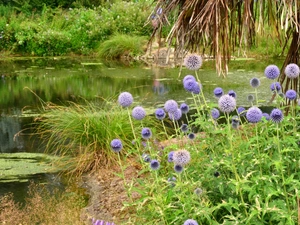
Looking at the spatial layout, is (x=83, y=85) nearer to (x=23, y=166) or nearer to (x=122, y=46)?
(x=122, y=46)

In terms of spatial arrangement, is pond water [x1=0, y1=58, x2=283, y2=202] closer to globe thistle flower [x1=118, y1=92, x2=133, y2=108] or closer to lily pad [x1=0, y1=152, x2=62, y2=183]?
lily pad [x1=0, y1=152, x2=62, y2=183]

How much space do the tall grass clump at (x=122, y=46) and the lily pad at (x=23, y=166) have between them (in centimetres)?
1043

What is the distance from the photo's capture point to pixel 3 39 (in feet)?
57.4

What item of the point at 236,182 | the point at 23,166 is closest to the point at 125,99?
the point at 236,182

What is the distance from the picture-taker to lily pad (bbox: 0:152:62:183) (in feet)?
17.0

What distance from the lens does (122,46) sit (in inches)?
643

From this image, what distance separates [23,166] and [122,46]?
11.1 meters

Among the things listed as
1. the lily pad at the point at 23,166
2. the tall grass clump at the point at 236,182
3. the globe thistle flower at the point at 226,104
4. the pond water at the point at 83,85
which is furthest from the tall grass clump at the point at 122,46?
the globe thistle flower at the point at 226,104

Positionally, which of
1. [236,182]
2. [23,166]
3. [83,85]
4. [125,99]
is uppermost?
[125,99]

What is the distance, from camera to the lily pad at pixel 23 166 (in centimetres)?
519

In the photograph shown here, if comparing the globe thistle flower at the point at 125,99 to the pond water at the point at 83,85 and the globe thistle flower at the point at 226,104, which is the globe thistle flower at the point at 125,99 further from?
the pond water at the point at 83,85

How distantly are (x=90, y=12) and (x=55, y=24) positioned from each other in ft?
4.22

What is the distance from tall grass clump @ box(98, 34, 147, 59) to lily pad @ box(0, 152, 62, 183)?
411 inches

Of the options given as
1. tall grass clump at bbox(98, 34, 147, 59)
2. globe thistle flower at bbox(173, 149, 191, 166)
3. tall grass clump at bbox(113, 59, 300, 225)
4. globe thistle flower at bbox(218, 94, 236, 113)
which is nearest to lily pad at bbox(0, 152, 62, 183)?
tall grass clump at bbox(113, 59, 300, 225)
